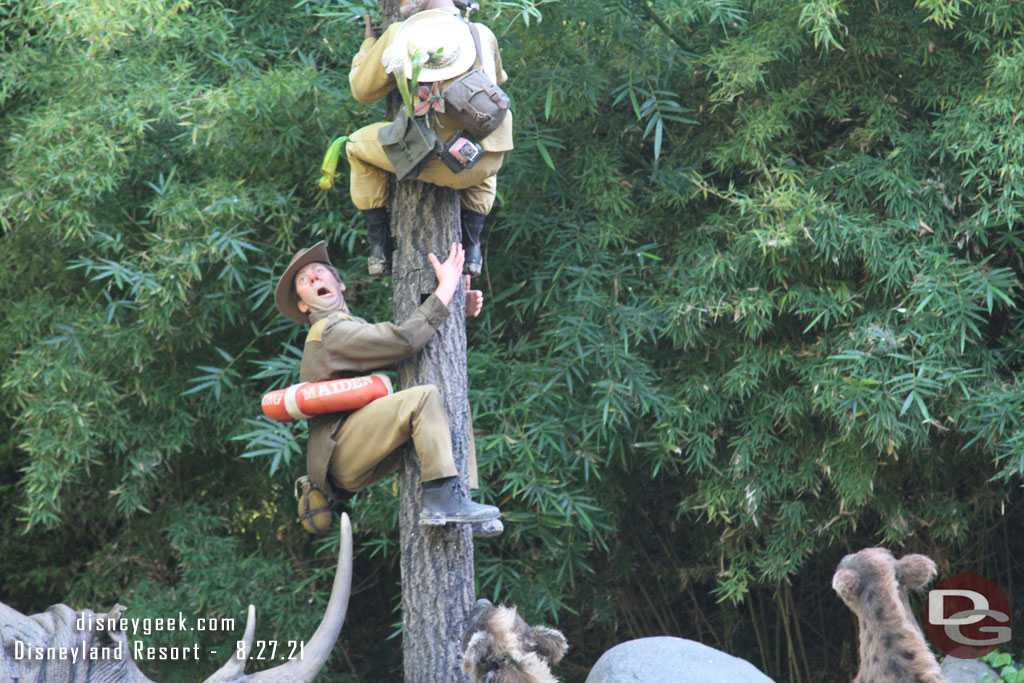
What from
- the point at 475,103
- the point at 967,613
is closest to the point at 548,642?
the point at 475,103

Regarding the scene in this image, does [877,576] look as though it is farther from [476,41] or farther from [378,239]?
[476,41]

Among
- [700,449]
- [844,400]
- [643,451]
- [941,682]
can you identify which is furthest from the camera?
[643,451]

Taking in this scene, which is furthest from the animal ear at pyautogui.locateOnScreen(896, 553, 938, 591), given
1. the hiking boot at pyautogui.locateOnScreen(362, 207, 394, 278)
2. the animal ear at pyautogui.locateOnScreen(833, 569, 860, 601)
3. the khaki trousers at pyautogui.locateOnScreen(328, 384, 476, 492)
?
the hiking boot at pyautogui.locateOnScreen(362, 207, 394, 278)

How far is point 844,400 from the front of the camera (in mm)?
4082

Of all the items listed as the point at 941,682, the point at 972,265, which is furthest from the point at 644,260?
the point at 941,682

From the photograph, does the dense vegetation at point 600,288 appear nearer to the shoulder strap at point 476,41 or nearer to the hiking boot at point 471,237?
the hiking boot at point 471,237

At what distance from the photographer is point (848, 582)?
3.13 m

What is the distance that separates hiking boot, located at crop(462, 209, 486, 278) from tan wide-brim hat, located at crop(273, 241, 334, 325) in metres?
0.48

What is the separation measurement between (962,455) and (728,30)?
207 centimetres

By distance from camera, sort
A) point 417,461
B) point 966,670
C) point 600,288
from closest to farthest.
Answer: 1. point 417,461
2. point 966,670
3. point 600,288

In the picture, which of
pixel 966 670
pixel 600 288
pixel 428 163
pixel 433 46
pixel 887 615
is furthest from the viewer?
pixel 600 288

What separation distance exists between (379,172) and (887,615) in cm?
205

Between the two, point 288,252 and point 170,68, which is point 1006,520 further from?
point 170,68

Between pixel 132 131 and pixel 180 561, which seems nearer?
pixel 132 131
